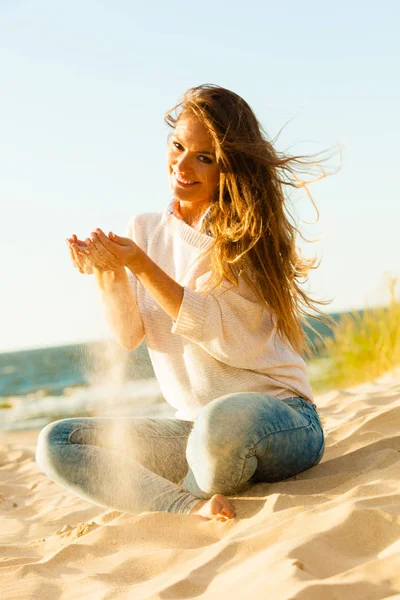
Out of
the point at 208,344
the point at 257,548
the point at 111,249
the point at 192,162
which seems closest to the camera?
the point at 257,548

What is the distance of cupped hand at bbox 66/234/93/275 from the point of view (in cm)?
270

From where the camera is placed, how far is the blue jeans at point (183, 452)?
96.4 inches

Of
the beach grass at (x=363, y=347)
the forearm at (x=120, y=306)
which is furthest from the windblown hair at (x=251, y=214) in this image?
the beach grass at (x=363, y=347)

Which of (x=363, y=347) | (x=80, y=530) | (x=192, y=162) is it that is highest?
(x=192, y=162)

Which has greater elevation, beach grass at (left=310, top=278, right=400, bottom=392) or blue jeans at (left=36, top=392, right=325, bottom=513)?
blue jeans at (left=36, top=392, right=325, bottom=513)

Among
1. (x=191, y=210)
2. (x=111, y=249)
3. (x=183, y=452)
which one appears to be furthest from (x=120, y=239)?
(x=183, y=452)

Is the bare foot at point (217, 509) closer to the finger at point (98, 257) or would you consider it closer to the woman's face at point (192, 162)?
the finger at point (98, 257)

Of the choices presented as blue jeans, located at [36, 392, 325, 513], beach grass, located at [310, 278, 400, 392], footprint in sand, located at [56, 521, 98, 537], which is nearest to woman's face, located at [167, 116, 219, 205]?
blue jeans, located at [36, 392, 325, 513]

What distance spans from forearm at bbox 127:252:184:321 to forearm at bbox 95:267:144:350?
290mm

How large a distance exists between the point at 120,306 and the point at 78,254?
295 millimetres

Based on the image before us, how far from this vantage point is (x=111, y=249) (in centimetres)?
259

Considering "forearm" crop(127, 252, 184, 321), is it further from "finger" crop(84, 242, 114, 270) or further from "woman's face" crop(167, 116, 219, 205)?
"woman's face" crop(167, 116, 219, 205)

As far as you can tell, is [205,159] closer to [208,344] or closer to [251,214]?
[251,214]

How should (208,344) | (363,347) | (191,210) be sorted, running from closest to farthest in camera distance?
(208,344) → (191,210) → (363,347)
